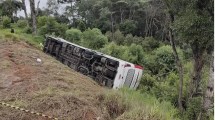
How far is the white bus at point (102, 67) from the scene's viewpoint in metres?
11.6

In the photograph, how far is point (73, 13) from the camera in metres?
40.5

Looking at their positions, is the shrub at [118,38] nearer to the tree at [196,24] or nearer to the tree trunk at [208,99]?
the tree at [196,24]

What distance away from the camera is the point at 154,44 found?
94.0 feet

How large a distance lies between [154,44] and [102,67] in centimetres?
1675

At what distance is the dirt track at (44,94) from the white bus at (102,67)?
1548 mm

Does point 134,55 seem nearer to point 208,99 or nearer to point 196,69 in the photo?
point 196,69

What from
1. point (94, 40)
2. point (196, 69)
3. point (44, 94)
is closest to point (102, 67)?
point (196, 69)

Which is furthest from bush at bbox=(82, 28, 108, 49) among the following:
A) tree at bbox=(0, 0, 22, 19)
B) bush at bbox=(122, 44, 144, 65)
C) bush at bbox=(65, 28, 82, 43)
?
tree at bbox=(0, 0, 22, 19)

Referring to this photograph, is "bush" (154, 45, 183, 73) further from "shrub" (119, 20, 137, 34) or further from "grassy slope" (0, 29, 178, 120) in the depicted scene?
"shrub" (119, 20, 137, 34)

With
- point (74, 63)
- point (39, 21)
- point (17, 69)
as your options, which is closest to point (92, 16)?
point (39, 21)

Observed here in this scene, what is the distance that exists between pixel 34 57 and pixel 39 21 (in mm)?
18350

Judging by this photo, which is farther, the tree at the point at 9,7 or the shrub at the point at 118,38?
the tree at the point at 9,7

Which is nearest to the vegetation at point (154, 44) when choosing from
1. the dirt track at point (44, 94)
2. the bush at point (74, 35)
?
the bush at point (74, 35)

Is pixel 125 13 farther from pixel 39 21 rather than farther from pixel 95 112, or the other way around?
pixel 95 112
